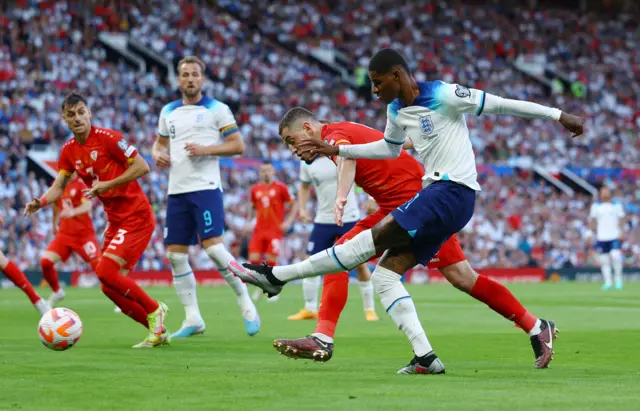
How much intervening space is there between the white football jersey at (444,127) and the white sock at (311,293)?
314 inches

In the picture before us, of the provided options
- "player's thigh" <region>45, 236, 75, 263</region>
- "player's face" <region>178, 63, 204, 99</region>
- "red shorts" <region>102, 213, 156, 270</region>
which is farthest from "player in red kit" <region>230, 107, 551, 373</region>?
"player's thigh" <region>45, 236, 75, 263</region>

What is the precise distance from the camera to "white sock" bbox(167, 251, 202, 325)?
12500 mm

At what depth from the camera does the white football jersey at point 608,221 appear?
2819 centimetres

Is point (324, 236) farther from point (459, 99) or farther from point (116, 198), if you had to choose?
point (459, 99)

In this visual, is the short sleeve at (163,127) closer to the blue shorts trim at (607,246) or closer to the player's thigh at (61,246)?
the player's thigh at (61,246)

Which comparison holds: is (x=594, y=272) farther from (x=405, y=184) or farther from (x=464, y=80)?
(x=405, y=184)

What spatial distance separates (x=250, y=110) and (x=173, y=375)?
30.6m

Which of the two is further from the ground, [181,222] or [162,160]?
[162,160]

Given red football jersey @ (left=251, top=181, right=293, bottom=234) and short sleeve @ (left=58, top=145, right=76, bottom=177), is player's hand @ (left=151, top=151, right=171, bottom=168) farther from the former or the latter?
red football jersey @ (left=251, top=181, right=293, bottom=234)

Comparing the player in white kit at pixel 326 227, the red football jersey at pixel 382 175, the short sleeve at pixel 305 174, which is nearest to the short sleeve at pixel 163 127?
the player in white kit at pixel 326 227

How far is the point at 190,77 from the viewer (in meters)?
12.3

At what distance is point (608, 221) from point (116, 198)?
63.1 ft

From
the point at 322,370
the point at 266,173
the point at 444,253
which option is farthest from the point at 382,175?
the point at 266,173

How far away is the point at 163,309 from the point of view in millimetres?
10883
